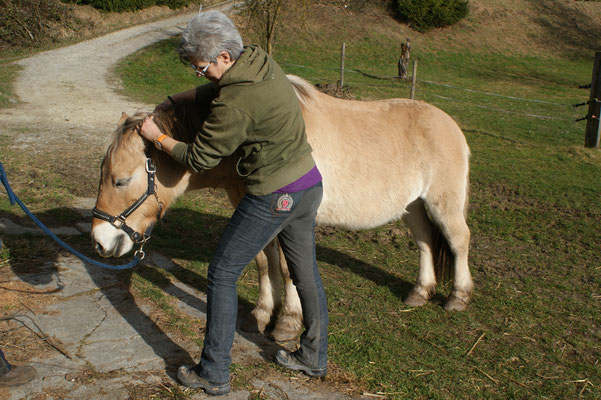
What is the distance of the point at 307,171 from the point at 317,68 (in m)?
18.3

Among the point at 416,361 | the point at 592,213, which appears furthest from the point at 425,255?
the point at 592,213

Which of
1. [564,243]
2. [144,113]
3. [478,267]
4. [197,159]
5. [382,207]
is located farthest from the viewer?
[564,243]

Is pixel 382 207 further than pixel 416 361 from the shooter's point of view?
Yes

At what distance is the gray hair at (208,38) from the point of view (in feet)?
8.21

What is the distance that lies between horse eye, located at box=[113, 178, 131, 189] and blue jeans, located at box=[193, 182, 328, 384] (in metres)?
0.80

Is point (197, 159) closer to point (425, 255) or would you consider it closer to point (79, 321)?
point (79, 321)

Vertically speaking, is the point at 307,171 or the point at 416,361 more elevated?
the point at 307,171

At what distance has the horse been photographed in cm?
319

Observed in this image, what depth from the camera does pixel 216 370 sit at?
2.80 metres

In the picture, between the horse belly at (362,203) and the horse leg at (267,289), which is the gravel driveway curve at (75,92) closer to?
the horse leg at (267,289)

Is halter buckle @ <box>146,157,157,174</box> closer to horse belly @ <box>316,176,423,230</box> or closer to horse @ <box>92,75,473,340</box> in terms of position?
horse @ <box>92,75,473,340</box>

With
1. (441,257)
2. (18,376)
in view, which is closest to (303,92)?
(441,257)

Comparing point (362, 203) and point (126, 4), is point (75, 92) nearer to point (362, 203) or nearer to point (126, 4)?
point (362, 203)

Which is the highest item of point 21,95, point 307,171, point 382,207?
point 307,171
